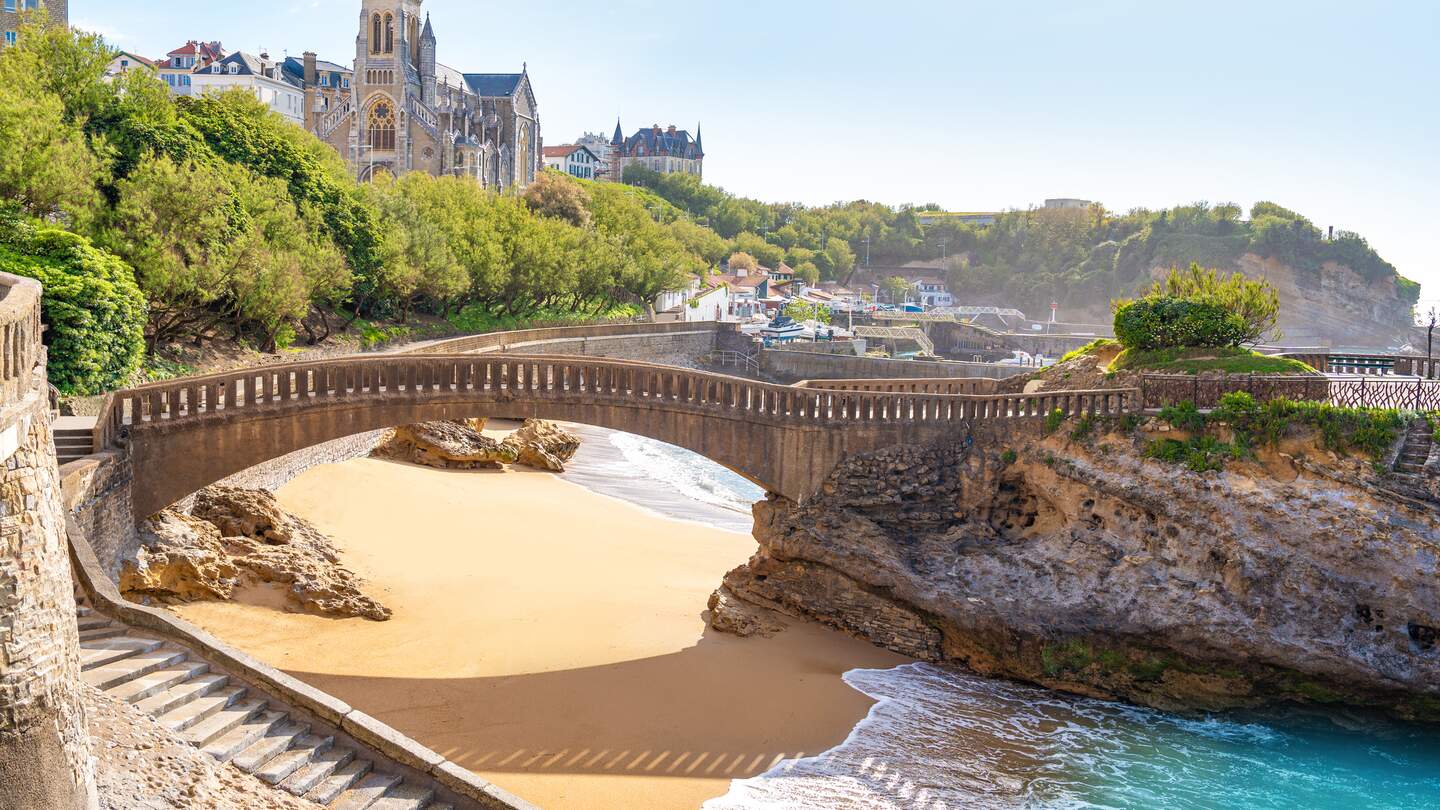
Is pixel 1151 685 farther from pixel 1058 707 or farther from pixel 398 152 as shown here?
pixel 398 152

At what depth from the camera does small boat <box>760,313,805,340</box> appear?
266ft

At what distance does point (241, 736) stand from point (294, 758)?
69 cm

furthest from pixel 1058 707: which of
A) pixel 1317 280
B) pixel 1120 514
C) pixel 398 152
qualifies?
pixel 1317 280

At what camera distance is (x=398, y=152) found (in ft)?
301

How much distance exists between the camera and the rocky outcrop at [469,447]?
36.5 meters

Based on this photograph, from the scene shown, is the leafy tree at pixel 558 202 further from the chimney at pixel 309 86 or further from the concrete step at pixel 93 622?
the concrete step at pixel 93 622

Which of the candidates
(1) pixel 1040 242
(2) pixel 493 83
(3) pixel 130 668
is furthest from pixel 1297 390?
(1) pixel 1040 242

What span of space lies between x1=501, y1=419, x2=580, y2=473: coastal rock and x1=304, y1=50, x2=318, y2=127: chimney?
7829cm

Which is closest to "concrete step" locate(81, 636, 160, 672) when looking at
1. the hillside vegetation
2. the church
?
the church

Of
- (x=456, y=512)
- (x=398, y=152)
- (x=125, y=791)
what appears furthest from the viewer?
(x=398, y=152)

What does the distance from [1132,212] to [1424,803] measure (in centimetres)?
14639

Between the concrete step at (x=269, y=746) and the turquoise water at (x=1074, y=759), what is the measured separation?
593 cm

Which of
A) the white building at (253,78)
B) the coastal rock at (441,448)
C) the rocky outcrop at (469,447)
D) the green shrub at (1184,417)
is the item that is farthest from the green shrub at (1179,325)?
the white building at (253,78)

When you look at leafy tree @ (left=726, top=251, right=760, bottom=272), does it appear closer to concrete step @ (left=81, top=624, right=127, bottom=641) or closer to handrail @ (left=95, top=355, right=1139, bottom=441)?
handrail @ (left=95, top=355, right=1139, bottom=441)
